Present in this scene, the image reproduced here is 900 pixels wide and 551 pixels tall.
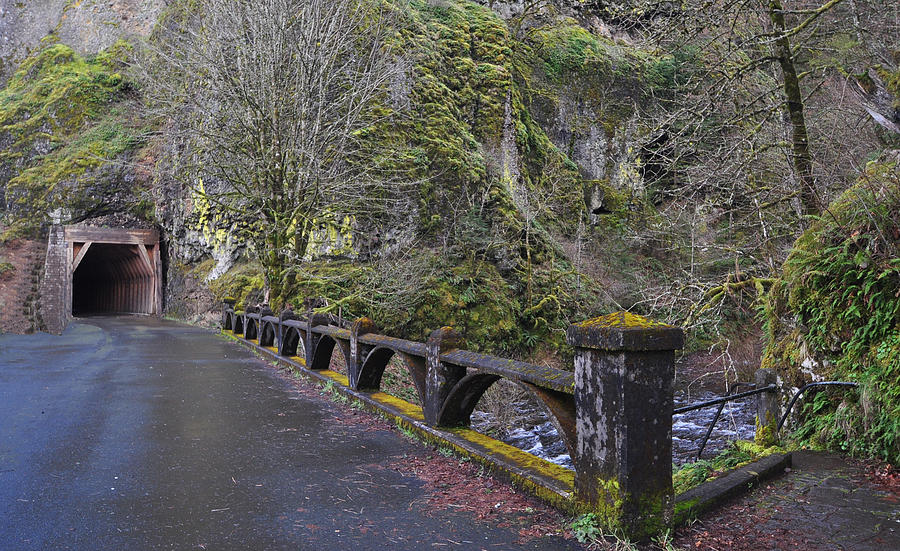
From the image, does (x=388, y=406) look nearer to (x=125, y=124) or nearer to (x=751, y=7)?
(x=751, y=7)

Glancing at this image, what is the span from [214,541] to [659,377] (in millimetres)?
2711

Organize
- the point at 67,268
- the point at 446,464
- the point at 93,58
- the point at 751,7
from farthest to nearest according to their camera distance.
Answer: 1. the point at 93,58
2. the point at 67,268
3. the point at 751,7
4. the point at 446,464

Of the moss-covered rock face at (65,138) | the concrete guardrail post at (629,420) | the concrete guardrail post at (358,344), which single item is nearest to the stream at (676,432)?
the concrete guardrail post at (358,344)

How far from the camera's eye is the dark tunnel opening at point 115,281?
92.5 feet

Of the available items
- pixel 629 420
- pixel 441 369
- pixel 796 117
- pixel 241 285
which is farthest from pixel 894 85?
pixel 241 285

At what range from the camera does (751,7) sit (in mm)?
8820

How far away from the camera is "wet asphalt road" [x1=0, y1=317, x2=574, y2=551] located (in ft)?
11.2

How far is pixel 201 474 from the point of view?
4637mm

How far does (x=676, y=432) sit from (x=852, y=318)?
22.0ft

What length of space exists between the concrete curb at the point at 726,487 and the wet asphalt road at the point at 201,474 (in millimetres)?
853

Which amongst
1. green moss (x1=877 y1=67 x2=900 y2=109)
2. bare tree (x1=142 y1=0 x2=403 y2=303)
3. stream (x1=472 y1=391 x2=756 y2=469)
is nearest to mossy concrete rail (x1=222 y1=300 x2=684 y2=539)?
stream (x1=472 y1=391 x2=756 y2=469)

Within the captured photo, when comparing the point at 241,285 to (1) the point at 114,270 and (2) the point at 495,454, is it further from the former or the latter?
(1) the point at 114,270

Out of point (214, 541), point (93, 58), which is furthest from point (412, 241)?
point (93, 58)

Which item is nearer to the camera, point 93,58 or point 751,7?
point 751,7
